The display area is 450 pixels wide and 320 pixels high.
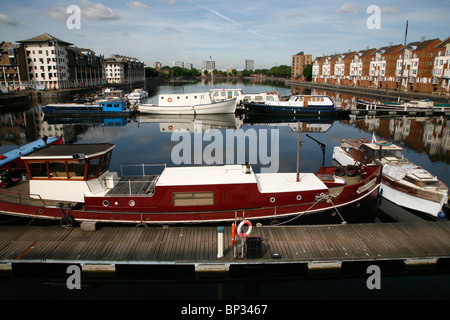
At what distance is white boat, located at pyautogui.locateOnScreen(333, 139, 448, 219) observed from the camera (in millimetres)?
17094

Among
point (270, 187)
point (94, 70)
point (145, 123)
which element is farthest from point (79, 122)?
point (94, 70)

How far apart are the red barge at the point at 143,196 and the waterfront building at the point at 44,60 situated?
Answer: 94608mm


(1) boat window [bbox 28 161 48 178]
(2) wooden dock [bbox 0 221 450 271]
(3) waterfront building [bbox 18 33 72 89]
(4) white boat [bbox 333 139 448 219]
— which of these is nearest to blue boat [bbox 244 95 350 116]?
(4) white boat [bbox 333 139 448 219]

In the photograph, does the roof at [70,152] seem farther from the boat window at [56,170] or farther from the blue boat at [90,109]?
the blue boat at [90,109]

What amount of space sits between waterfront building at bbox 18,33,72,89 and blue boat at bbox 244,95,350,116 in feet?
233

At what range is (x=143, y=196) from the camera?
14062mm

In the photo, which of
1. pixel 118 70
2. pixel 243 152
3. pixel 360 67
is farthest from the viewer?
pixel 118 70

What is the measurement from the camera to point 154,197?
14.0 m

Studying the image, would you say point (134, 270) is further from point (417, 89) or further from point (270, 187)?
point (417, 89)

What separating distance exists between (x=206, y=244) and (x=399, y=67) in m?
101

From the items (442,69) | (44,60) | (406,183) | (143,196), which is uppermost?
(44,60)

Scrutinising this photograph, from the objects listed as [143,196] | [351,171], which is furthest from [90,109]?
[351,171]

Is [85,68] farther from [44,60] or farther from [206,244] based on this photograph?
[206,244]

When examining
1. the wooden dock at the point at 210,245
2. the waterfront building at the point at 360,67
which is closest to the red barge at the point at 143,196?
the wooden dock at the point at 210,245
